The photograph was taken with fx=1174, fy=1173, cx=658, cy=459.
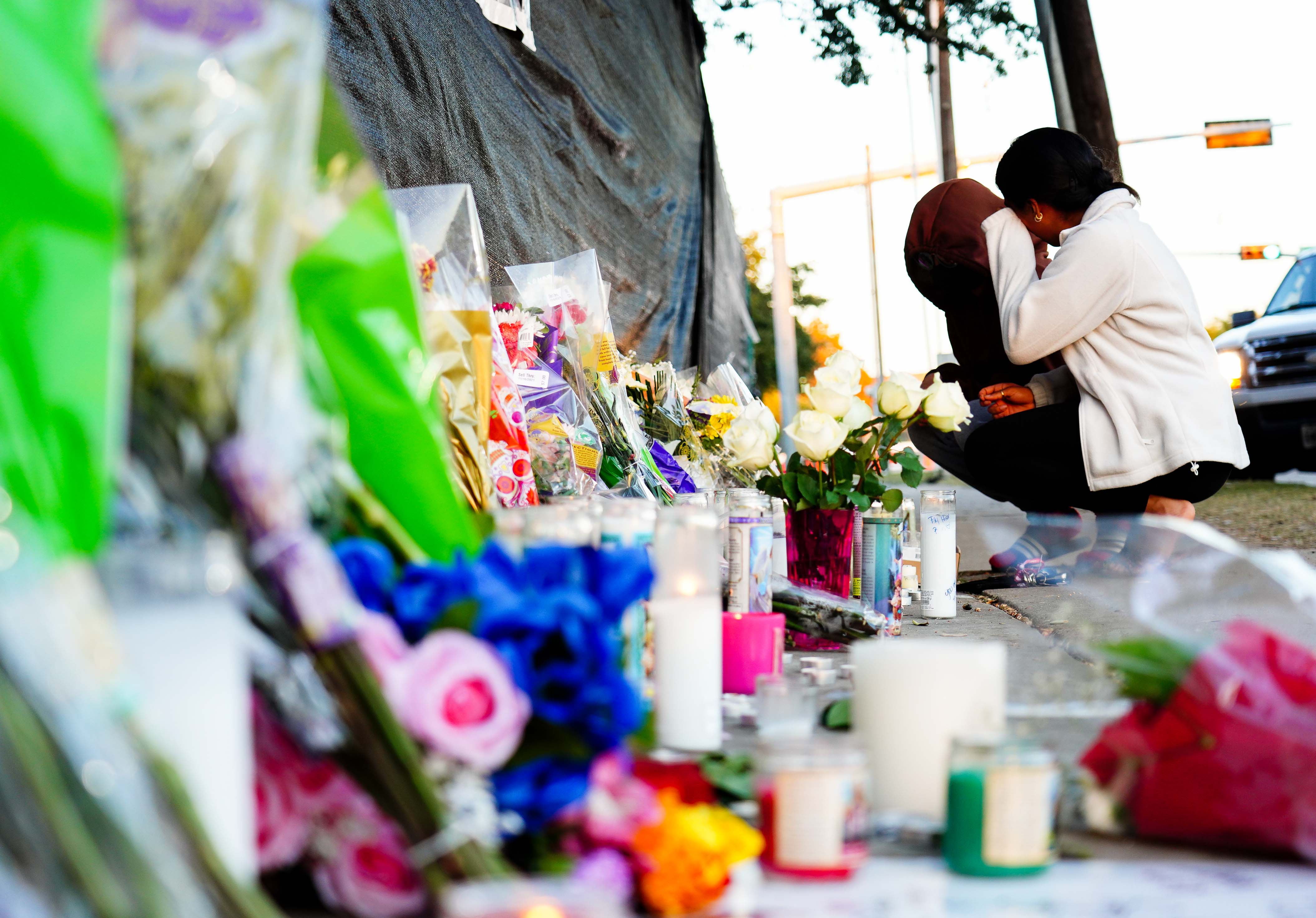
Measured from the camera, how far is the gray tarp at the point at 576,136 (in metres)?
3.19

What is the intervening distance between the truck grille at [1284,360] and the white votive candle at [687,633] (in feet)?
34.8

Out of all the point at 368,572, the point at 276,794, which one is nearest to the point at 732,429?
the point at 368,572

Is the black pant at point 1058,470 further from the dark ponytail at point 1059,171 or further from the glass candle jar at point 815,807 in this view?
the glass candle jar at point 815,807

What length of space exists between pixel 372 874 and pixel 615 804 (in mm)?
194

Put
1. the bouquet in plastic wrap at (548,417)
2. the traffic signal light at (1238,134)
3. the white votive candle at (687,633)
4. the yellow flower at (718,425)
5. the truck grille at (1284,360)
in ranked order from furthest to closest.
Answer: the traffic signal light at (1238,134) → the truck grille at (1284,360) → the yellow flower at (718,425) → the bouquet in plastic wrap at (548,417) → the white votive candle at (687,633)

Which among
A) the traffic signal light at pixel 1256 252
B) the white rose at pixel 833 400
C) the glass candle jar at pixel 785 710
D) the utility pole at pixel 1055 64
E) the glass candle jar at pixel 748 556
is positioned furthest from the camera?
the traffic signal light at pixel 1256 252

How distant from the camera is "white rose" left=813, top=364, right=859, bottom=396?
259 cm

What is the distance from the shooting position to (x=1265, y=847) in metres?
1.14

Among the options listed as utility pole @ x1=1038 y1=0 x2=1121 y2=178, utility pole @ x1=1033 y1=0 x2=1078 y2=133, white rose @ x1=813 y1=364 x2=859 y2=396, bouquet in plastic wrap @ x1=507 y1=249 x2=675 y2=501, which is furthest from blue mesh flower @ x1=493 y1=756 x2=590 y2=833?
utility pole @ x1=1033 y1=0 x2=1078 y2=133

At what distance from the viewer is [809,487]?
2625 mm

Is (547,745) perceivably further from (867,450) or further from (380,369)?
(867,450)

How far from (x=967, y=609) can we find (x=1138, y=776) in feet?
6.91

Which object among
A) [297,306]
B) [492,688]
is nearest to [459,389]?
[297,306]

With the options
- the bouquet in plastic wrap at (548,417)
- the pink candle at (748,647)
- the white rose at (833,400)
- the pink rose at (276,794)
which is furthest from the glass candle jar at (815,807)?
the white rose at (833,400)
